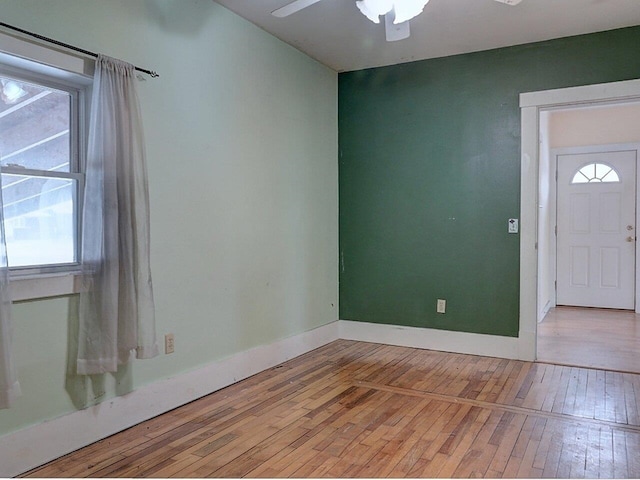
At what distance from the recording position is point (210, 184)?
325cm

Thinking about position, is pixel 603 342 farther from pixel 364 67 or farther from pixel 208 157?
pixel 208 157

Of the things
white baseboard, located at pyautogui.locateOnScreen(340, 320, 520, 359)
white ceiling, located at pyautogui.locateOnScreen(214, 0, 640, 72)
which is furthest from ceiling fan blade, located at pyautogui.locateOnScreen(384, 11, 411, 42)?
white baseboard, located at pyautogui.locateOnScreen(340, 320, 520, 359)

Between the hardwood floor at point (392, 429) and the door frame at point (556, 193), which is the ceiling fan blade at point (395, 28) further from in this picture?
the door frame at point (556, 193)

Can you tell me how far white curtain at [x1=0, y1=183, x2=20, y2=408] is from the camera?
1.96m

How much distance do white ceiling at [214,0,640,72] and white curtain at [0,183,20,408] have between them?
220 cm

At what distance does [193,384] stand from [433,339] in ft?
7.38

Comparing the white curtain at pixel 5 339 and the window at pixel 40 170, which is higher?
the window at pixel 40 170

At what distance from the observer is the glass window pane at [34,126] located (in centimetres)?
221

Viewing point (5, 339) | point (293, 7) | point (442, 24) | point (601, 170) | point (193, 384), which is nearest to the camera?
point (5, 339)

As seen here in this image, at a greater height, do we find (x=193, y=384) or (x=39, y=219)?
(x=39, y=219)

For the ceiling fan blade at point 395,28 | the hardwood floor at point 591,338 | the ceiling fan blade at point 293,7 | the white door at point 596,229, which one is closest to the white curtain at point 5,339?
the ceiling fan blade at point 293,7

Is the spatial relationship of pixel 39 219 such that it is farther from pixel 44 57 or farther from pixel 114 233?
pixel 44 57

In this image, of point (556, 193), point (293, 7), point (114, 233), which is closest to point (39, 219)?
point (114, 233)

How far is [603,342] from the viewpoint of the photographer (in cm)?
455
